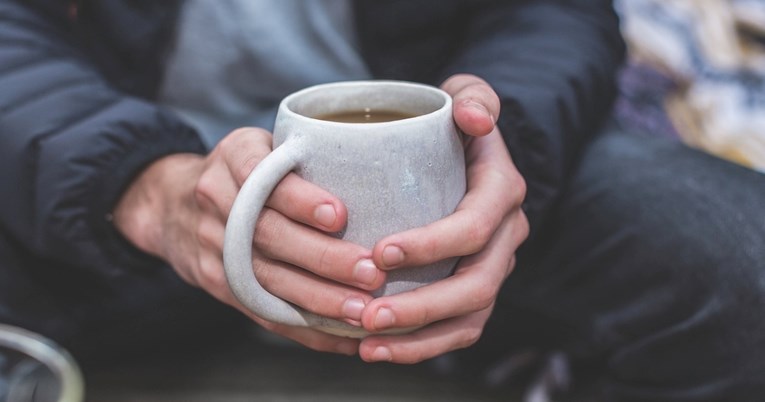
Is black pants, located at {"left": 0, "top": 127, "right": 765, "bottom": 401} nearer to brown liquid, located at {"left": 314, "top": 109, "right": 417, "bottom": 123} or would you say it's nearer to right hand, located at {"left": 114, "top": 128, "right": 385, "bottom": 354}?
right hand, located at {"left": 114, "top": 128, "right": 385, "bottom": 354}

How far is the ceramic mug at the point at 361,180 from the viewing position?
1.77ft

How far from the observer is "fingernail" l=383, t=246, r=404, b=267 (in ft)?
1.80

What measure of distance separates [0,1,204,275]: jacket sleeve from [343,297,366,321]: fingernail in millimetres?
333

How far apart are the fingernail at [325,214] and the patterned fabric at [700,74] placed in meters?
0.80

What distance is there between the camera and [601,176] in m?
0.90

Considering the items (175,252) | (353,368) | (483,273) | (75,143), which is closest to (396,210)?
(483,273)

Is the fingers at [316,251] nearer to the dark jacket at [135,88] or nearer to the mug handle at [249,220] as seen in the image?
the mug handle at [249,220]

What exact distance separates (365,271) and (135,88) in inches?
24.3

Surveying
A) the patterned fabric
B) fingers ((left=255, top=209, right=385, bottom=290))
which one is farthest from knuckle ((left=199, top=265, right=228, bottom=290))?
the patterned fabric

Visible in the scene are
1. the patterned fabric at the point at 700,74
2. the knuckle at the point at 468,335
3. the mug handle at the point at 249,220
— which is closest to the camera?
the mug handle at the point at 249,220

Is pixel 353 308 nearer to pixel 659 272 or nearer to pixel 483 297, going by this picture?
pixel 483 297

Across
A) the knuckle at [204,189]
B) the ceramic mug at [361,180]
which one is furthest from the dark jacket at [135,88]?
the ceramic mug at [361,180]

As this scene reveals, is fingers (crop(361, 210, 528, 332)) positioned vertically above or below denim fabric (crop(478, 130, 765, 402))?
above

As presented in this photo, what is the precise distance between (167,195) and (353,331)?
0.28 metres
